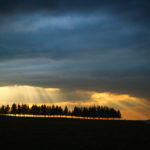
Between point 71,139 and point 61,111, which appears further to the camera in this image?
point 61,111

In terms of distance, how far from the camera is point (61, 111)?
138 meters

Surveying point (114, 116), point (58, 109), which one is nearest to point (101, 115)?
point (114, 116)

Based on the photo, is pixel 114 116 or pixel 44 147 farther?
pixel 114 116

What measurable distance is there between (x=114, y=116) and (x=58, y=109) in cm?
4740

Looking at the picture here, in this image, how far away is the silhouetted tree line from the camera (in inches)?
5256

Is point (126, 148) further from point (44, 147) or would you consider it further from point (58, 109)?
point (58, 109)

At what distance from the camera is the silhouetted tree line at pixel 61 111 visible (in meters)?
134

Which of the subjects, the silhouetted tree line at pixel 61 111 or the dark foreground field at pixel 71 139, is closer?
the dark foreground field at pixel 71 139

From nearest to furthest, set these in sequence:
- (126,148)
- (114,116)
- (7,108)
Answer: (126,148)
(7,108)
(114,116)

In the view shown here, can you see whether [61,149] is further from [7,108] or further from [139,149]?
[7,108]

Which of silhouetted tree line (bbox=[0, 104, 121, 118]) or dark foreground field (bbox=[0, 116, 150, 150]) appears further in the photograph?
silhouetted tree line (bbox=[0, 104, 121, 118])

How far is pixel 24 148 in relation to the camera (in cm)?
2341

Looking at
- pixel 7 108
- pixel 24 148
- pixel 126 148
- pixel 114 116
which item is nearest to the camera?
pixel 24 148

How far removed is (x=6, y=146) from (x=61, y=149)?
7.79 m
